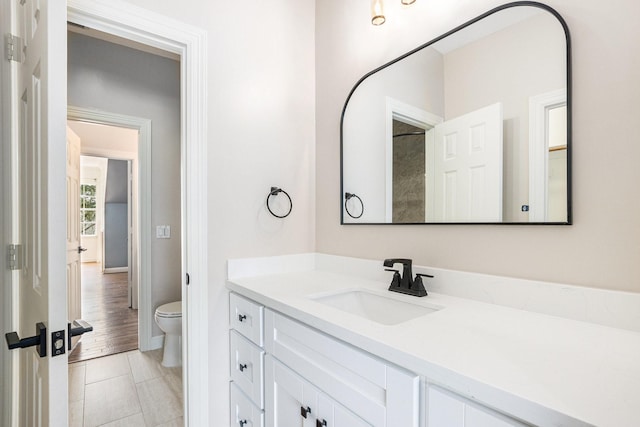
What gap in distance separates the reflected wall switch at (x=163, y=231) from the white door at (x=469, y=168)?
2.47 m

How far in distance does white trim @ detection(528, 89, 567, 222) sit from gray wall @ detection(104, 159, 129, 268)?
7487 mm

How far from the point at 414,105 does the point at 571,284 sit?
2.95ft

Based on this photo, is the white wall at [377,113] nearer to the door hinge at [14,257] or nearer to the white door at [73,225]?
the door hinge at [14,257]

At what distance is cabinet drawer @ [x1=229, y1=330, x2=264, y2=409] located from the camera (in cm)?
126

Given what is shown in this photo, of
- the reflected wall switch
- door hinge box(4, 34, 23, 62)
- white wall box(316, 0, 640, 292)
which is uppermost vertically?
door hinge box(4, 34, 23, 62)

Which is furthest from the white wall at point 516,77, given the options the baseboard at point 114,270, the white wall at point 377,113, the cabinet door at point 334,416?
the baseboard at point 114,270

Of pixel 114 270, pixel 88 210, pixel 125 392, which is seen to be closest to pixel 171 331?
pixel 125 392

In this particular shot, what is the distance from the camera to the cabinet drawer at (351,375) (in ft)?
2.36

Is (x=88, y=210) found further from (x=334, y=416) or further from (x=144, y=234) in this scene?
(x=334, y=416)

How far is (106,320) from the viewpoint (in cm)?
351

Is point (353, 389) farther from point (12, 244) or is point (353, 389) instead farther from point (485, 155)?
point (12, 244)

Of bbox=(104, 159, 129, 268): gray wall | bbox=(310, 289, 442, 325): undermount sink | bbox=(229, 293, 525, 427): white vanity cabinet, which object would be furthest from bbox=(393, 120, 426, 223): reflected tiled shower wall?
bbox=(104, 159, 129, 268): gray wall

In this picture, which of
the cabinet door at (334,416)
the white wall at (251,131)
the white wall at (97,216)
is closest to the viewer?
the cabinet door at (334,416)

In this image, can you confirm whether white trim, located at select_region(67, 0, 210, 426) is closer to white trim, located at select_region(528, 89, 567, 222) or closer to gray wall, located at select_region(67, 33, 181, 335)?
white trim, located at select_region(528, 89, 567, 222)
